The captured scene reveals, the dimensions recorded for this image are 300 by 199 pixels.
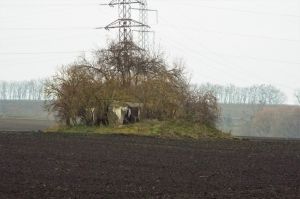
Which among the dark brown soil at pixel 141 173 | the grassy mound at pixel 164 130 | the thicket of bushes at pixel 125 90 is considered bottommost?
the dark brown soil at pixel 141 173

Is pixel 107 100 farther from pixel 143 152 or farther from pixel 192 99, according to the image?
pixel 143 152

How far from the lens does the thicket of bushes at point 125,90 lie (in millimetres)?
49406

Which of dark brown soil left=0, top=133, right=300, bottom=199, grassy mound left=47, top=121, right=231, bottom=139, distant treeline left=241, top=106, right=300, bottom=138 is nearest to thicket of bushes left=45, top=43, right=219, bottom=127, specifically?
grassy mound left=47, top=121, right=231, bottom=139

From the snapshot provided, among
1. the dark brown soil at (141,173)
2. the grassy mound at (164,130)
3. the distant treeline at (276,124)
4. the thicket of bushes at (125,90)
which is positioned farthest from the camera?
the distant treeline at (276,124)

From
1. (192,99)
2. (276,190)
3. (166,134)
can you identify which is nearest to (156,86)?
(192,99)

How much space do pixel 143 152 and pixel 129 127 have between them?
18.9 metres

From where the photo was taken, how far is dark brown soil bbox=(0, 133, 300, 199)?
1536cm

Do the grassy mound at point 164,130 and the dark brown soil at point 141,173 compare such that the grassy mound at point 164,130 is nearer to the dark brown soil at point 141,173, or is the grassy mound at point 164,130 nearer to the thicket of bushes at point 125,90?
the thicket of bushes at point 125,90

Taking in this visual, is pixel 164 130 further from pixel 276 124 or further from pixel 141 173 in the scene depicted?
pixel 276 124

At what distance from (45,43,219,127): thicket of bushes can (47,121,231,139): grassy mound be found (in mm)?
1908

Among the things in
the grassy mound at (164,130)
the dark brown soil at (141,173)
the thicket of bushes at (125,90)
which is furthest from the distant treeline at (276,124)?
the dark brown soil at (141,173)

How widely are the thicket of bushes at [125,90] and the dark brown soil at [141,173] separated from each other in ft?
63.1

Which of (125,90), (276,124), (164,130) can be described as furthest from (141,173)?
(276,124)

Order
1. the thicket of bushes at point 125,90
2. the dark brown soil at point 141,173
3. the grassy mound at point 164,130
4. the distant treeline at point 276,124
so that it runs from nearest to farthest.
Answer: the dark brown soil at point 141,173
the grassy mound at point 164,130
the thicket of bushes at point 125,90
the distant treeline at point 276,124
